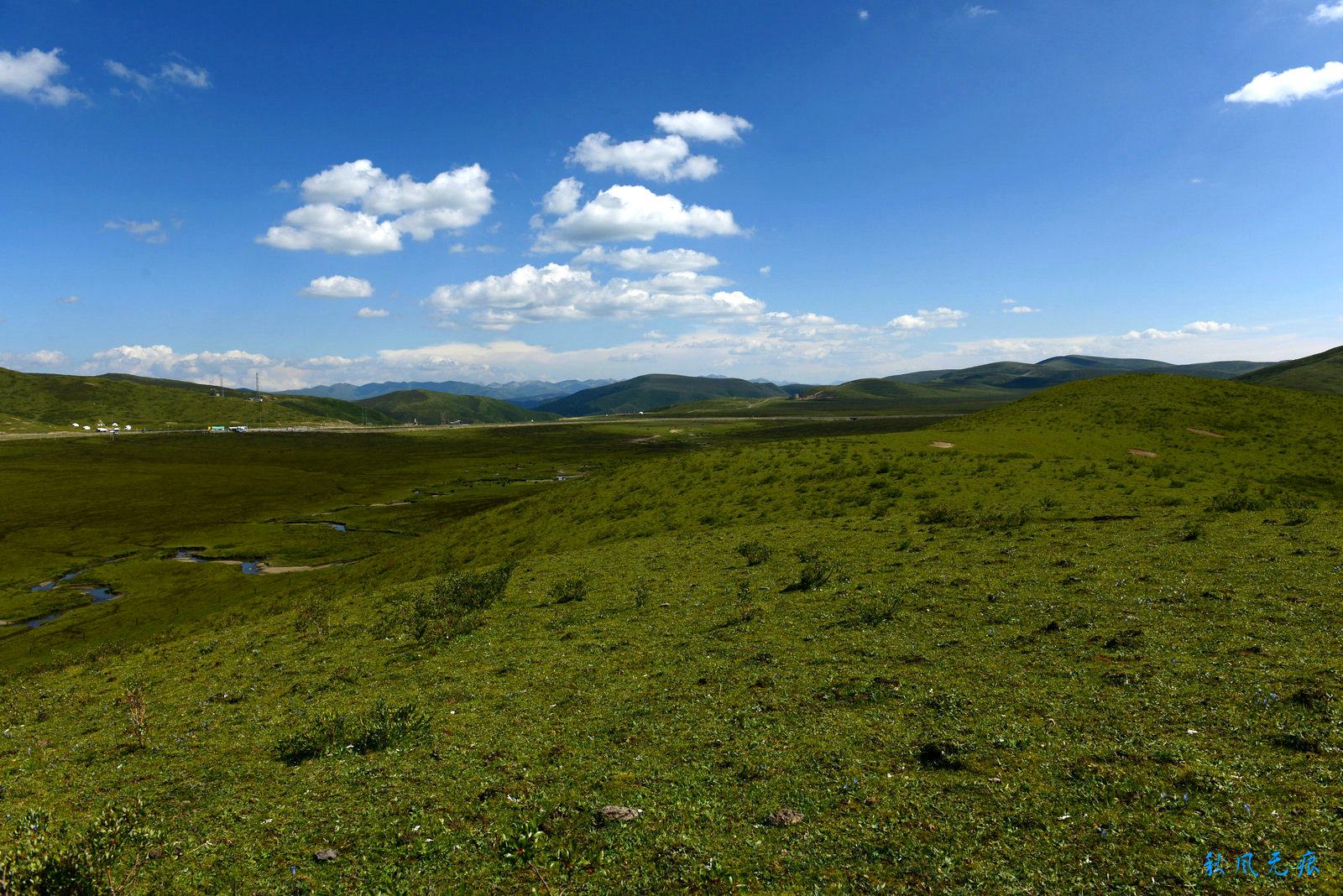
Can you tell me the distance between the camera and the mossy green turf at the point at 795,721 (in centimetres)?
870

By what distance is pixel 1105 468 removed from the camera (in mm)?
42562

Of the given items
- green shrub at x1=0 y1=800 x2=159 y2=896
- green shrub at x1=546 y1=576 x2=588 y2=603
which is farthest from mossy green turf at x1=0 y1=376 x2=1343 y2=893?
green shrub at x1=0 y1=800 x2=159 y2=896

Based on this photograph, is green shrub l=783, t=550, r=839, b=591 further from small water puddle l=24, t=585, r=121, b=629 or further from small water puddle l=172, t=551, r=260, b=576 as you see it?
small water puddle l=24, t=585, r=121, b=629

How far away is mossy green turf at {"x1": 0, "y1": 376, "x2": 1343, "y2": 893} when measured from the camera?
8703mm

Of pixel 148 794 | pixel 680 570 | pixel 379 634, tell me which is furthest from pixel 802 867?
pixel 379 634

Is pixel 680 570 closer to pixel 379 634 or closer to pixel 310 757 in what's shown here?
pixel 379 634

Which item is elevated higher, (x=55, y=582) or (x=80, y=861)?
(x=80, y=861)

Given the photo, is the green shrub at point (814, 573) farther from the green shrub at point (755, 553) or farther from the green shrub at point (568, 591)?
the green shrub at point (568, 591)

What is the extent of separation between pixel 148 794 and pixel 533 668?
31.4 ft

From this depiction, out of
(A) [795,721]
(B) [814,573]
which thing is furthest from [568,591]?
(A) [795,721]

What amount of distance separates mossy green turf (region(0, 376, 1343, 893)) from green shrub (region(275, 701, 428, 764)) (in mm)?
364

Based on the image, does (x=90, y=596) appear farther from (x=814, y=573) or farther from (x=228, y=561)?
(x=814, y=573)

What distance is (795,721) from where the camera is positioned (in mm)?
13375

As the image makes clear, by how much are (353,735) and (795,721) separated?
11215 millimetres
